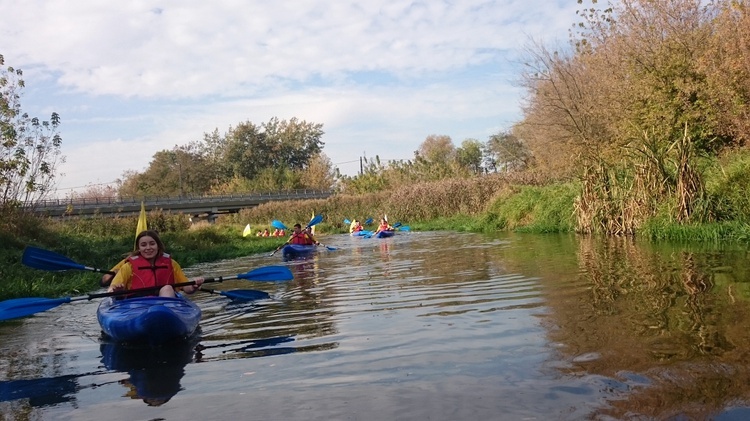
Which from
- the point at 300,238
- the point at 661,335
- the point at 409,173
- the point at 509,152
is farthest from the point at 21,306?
the point at 509,152

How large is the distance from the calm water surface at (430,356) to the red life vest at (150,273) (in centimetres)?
68

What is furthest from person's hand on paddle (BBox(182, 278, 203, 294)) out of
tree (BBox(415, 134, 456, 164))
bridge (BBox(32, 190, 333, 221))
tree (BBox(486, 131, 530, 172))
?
tree (BBox(415, 134, 456, 164))

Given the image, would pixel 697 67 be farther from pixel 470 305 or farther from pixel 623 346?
pixel 623 346

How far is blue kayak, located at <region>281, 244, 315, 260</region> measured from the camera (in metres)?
16.5

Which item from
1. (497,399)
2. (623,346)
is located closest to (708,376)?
(623,346)

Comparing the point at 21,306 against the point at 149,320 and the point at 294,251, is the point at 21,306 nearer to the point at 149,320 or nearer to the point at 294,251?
the point at 149,320

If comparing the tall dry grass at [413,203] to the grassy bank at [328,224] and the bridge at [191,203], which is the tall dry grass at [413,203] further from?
the bridge at [191,203]

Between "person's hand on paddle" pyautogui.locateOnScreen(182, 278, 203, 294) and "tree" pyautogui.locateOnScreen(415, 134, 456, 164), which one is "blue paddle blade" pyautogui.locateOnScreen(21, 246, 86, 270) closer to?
"person's hand on paddle" pyautogui.locateOnScreen(182, 278, 203, 294)

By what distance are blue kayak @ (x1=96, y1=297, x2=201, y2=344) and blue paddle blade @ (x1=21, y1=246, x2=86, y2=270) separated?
2136 millimetres

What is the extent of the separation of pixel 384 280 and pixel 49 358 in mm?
5443

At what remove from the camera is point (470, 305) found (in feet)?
23.2

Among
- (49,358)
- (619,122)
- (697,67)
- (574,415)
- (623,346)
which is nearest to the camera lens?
(574,415)

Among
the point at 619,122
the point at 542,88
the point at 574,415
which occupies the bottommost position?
the point at 574,415

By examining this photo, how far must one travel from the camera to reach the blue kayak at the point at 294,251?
16.5 meters
